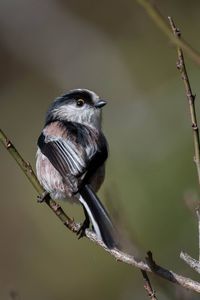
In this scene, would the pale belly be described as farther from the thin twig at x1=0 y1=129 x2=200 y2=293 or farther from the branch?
the branch

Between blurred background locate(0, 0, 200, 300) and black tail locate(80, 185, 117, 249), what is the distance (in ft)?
4.64

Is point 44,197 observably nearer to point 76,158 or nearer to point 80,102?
point 76,158

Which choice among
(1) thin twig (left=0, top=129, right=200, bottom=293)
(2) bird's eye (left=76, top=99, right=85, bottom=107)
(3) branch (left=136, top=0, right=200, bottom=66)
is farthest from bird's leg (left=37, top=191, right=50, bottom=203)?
(3) branch (left=136, top=0, right=200, bottom=66)

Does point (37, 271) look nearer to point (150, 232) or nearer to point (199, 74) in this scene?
point (150, 232)

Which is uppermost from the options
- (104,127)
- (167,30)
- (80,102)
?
(167,30)

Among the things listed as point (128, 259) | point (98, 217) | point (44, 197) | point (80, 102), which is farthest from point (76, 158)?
point (128, 259)

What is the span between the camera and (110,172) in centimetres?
641

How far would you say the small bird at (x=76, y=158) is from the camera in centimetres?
340

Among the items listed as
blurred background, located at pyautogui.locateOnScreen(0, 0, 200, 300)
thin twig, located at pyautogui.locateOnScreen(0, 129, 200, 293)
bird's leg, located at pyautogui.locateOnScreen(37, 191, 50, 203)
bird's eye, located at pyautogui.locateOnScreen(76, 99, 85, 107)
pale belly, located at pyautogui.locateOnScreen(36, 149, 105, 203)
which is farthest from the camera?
blurred background, located at pyautogui.locateOnScreen(0, 0, 200, 300)

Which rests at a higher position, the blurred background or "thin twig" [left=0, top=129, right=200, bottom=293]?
"thin twig" [left=0, top=129, right=200, bottom=293]

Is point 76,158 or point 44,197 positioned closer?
point 44,197

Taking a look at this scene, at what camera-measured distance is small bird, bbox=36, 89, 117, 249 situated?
11.1 ft

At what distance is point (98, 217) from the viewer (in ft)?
10.0

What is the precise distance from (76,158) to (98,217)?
1.81ft
